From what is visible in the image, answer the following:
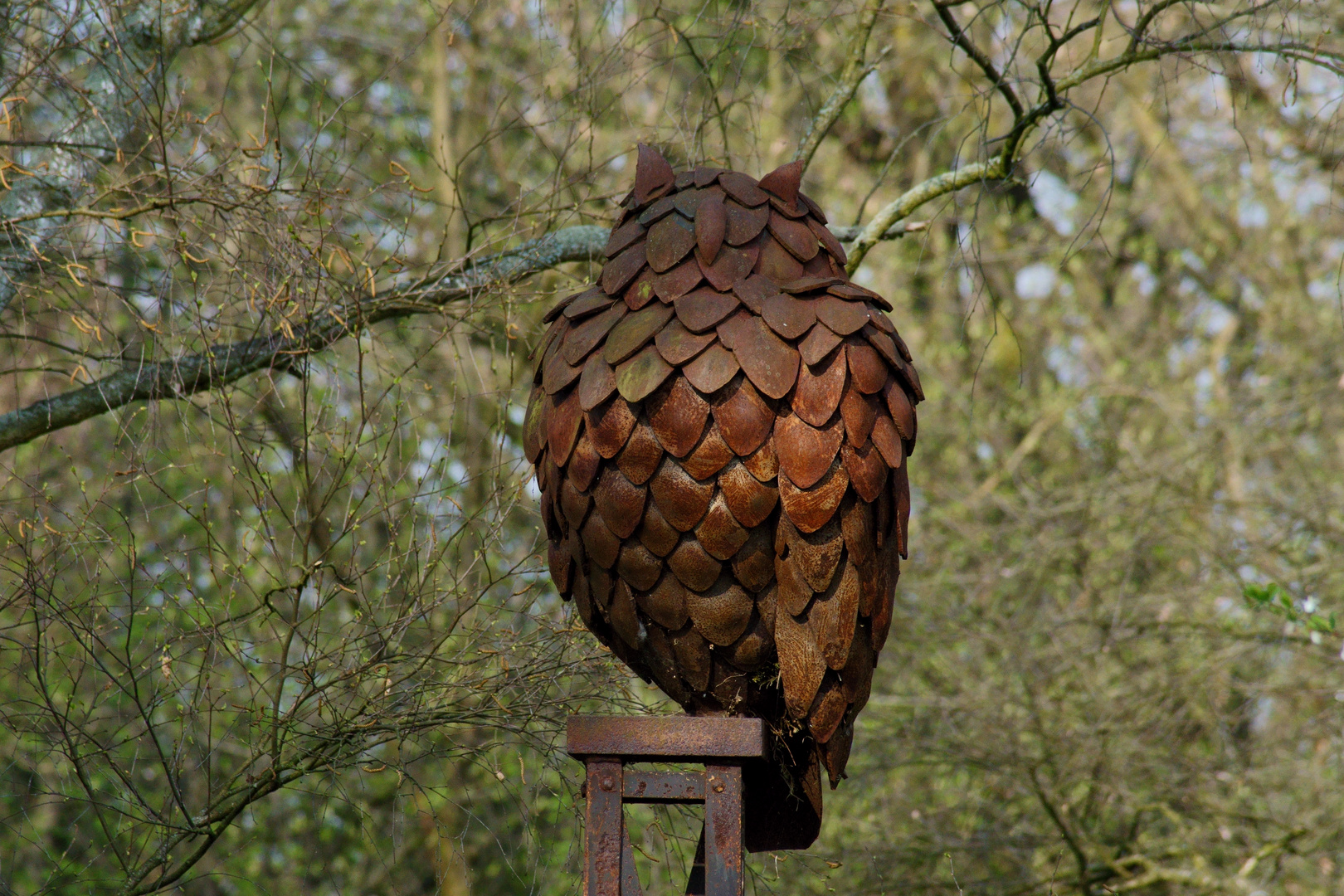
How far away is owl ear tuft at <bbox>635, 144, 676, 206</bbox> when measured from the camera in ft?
6.31

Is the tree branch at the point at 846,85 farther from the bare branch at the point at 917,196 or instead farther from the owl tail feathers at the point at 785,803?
the owl tail feathers at the point at 785,803

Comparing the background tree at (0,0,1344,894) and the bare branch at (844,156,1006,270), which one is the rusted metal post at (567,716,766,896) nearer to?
the background tree at (0,0,1344,894)

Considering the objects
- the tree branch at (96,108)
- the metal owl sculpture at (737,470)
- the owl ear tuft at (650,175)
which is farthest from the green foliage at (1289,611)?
the tree branch at (96,108)

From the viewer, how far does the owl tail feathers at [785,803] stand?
6.03 feet

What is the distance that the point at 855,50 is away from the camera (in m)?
3.01

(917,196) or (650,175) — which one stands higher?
(917,196)

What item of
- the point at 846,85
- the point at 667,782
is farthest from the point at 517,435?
the point at 667,782

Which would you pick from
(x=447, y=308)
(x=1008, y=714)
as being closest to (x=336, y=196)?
(x=447, y=308)

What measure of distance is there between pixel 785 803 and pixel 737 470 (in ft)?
1.94

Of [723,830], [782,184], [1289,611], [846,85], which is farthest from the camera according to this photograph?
[1289,611]

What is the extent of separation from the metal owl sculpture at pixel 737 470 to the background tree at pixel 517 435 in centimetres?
62

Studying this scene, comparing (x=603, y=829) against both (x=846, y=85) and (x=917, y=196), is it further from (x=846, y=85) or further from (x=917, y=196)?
(x=846, y=85)

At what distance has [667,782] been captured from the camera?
5.63 feet

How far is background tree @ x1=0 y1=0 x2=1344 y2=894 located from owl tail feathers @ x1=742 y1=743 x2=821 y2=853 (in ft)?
1.80
